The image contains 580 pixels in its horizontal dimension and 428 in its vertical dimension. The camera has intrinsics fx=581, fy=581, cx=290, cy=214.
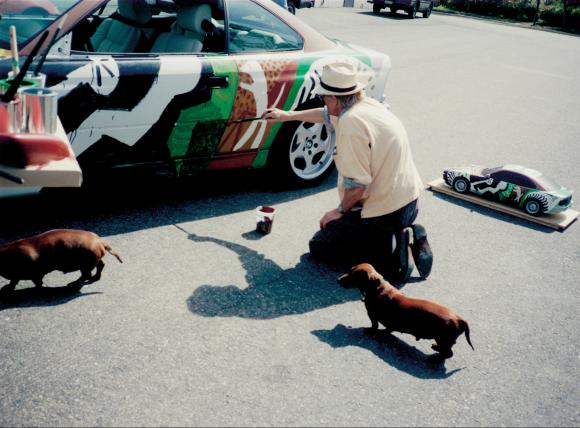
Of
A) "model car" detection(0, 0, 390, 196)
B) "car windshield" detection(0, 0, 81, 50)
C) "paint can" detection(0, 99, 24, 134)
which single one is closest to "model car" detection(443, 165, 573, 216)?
"model car" detection(0, 0, 390, 196)

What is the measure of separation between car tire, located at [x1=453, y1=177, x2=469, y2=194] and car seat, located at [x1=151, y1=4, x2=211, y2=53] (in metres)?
2.68

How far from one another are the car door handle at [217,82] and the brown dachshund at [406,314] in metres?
1.78

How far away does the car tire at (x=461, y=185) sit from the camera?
5.46 meters

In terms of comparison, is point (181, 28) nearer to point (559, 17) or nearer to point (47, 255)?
point (47, 255)

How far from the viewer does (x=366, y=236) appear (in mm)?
3973

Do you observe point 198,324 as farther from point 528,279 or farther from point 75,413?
point 528,279

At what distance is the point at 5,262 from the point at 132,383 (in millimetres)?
1036

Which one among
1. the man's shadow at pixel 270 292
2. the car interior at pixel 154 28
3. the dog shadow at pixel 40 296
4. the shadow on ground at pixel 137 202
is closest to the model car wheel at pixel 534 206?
the shadow on ground at pixel 137 202

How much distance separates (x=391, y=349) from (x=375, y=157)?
1231 millimetres

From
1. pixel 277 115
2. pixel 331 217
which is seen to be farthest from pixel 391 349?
pixel 277 115

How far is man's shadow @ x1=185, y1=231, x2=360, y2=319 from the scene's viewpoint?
345 cm

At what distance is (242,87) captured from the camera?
14.5 feet

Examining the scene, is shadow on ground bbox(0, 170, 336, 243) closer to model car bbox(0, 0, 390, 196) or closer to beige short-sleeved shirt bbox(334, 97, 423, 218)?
model car bbox(0, 0, 390, 196)

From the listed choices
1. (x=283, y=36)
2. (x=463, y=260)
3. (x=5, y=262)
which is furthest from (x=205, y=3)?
(x=463, y=260)
